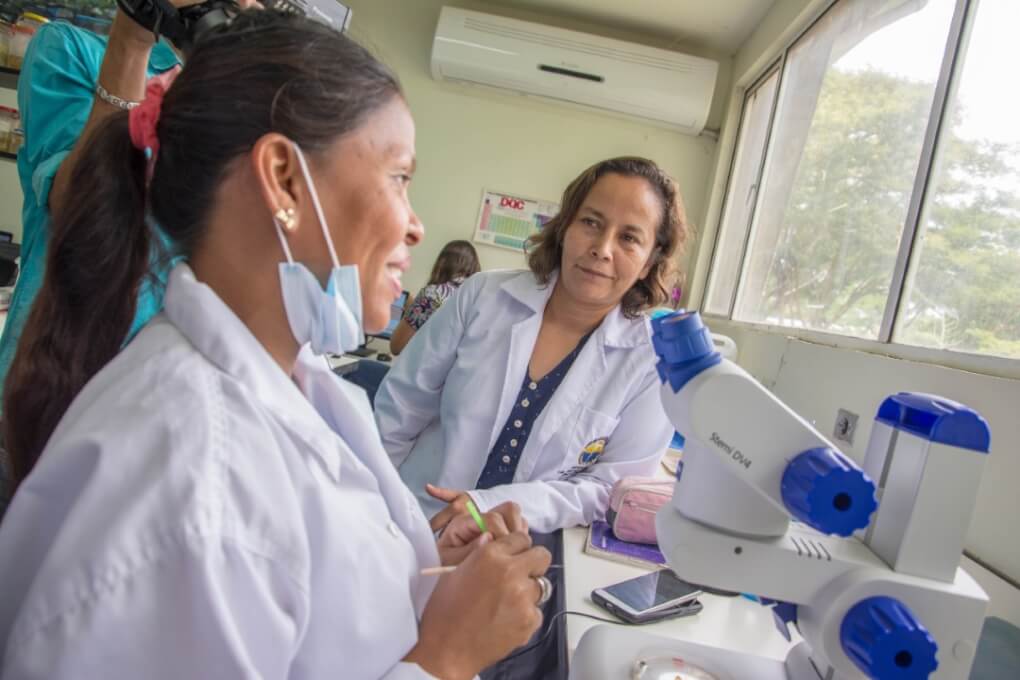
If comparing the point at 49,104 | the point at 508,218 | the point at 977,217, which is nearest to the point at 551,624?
the point at 977,217

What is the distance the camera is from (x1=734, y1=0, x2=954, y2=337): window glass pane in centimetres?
166

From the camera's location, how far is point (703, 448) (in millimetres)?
605

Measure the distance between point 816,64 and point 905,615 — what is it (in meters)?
2.51

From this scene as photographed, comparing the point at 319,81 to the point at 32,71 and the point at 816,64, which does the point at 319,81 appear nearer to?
the point at 32,71

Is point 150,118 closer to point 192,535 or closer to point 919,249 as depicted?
point 192,535

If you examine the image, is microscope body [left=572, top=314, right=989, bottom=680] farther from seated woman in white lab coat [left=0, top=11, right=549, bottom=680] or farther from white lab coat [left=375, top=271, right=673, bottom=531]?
white lab coat [left=375, top=271, right=673, bottom=531]

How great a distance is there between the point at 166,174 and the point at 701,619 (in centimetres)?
95

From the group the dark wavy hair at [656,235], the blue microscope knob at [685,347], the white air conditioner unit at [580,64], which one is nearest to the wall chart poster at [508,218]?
the white air conditioner unit at [580,64]

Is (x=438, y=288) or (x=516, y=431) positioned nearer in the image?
(x=516, y=431)

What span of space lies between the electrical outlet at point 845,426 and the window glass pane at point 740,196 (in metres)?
1.63

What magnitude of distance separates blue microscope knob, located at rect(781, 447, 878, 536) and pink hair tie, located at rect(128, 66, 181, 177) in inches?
29.0

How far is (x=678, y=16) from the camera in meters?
3.29

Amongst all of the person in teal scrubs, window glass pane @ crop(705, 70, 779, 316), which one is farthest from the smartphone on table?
window glass pane @ crop(705, 70, 779, 316)

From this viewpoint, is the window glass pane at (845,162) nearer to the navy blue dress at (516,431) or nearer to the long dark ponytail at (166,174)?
the navy blue dress at (516,431)
